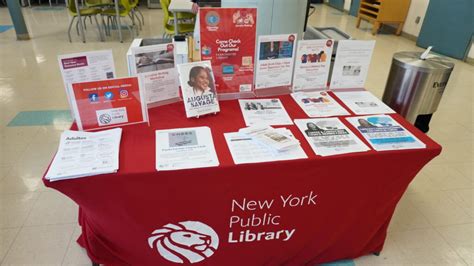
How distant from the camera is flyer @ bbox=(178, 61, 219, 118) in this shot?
1.41m

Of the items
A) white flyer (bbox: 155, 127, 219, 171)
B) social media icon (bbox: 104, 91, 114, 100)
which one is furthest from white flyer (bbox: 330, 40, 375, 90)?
social media icon (bbox: 104, 91, 114, 100)

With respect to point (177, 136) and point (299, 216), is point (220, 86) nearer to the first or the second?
point (177, 136)

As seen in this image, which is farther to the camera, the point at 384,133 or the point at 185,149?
the point at 384,133

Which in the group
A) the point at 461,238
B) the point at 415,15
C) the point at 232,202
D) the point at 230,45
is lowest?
the point at 461,238

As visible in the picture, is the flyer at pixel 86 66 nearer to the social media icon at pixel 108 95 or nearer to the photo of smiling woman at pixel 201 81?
the social media icon at pixel 108 95

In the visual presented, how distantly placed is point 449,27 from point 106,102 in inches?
230

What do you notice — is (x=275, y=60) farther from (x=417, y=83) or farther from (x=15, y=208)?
(x=15, y=208)

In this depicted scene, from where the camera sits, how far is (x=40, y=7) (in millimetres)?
7988

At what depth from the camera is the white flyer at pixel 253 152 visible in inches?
47.0

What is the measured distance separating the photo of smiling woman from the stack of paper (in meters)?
0.39

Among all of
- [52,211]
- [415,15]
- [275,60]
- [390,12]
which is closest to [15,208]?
[52,211]

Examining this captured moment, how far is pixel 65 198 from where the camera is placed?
201 cm

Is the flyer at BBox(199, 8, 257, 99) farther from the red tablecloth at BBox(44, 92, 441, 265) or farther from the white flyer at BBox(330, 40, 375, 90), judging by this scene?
the white flyer at BBox(330, 40, 375, 90)

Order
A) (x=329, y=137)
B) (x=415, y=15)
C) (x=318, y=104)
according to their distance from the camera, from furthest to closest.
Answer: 1. (x=415, y=15)
2. (x=318, y=104)
3. (x=329, y=137)
